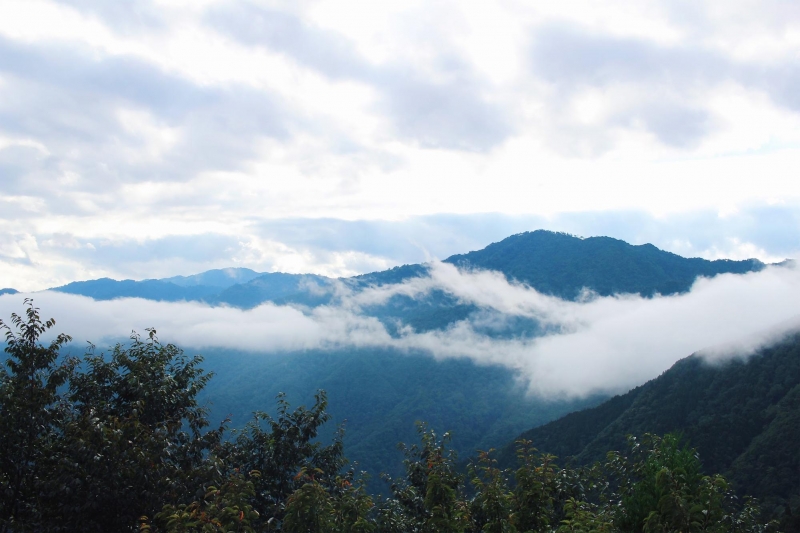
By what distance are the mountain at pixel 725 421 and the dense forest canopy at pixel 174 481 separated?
122 m

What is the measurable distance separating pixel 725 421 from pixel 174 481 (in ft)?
579

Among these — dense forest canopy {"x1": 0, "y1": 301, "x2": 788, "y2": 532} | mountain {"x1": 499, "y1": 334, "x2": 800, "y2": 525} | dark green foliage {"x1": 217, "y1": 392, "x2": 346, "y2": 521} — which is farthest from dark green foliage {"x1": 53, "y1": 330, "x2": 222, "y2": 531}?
mountain {"x1": 499, "y1": 334, "x2": 800, "y2": 525}

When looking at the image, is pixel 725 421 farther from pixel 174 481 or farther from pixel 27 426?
pixel 27 426

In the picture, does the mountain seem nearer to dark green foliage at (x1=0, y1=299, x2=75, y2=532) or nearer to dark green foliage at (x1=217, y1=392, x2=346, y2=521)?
dark green foliage at (x1=217, y1=392, x2=346, y2=521)

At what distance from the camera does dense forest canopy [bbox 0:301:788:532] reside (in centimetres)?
1398

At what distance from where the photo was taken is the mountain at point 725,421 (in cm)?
12850

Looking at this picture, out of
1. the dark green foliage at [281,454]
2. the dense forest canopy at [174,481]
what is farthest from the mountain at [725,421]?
the dense forest canopy at [174,481]

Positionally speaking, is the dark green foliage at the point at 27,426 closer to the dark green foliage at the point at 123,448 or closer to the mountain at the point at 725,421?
the dark green foliage at the point at 123,448

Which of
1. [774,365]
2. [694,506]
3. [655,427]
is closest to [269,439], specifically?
[694,506]

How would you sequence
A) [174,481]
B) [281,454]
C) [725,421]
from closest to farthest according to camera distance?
[174,481], [281,454], [725,421]

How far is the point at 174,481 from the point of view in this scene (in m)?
17.0

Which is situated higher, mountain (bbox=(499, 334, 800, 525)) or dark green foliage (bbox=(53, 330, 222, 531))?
dark green foliage (bbox=(53, 330, 222, 531))

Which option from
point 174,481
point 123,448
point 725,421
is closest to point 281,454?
point 174,481

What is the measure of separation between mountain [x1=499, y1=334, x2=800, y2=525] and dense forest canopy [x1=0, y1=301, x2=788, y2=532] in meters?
122
